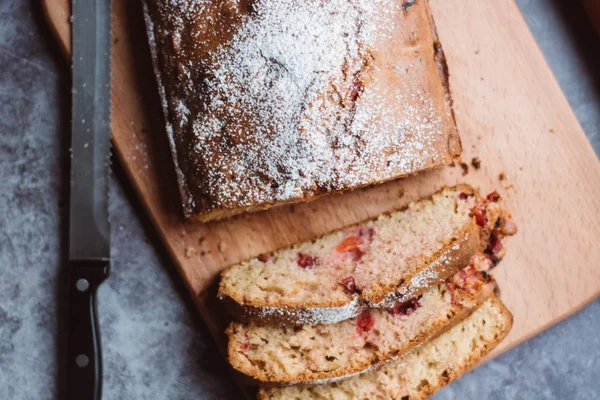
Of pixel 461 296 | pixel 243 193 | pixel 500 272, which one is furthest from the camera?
pixel 500 272

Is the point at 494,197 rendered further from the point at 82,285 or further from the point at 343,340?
the point at 82,285

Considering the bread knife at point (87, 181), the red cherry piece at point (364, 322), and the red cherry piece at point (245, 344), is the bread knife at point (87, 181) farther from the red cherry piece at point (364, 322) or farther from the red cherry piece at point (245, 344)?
the red cherry piece at point (364, 322)

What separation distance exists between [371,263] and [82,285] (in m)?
1.28

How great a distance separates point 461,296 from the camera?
2922mm

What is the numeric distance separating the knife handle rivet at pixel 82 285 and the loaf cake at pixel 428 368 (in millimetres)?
892

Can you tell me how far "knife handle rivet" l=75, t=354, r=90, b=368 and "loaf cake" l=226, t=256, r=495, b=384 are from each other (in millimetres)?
629

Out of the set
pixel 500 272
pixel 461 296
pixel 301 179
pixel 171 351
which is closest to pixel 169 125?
pixel 301 179

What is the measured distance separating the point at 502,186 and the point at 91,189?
1938mm

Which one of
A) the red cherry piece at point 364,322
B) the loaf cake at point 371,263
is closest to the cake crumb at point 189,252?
the loaf cake at point 371,263

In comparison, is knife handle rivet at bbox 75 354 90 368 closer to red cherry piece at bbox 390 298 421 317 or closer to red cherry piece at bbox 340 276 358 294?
red cherry piece at bbox 340 276 358 294

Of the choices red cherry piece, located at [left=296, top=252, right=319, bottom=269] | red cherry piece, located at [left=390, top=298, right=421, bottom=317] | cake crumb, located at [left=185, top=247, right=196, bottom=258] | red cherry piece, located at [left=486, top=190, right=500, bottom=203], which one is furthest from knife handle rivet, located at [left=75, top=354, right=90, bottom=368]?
red cherry piece, located at [left=486, top=190, right=500, bottom=203]

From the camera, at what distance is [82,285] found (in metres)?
2.85

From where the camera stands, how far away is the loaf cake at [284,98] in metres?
2.69

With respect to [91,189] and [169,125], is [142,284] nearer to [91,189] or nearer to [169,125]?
[91,189]
